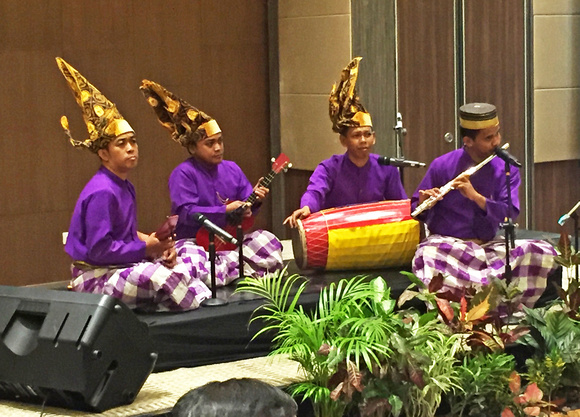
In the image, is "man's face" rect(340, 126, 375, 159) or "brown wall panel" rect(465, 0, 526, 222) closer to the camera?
"man's face" rect(340, 126, 375, 159)

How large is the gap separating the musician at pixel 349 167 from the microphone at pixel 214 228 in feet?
2.48

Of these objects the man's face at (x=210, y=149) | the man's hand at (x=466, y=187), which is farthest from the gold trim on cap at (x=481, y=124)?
the man's face at (x=210, y=149)

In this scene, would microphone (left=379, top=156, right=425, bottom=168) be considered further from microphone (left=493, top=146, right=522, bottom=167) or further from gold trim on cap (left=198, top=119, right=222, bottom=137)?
gold trim on cap (left=198, top=119, right=222, bottom=137)

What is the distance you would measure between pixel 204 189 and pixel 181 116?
38 centimetres

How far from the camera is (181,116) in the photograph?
5598 mm

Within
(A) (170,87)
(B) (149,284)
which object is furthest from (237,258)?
(A) (170,87)

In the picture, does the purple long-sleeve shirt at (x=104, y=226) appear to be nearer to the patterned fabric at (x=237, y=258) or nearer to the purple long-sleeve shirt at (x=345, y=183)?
the patterned fabric at (x=237, y=258)

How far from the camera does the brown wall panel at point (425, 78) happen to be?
7.14m

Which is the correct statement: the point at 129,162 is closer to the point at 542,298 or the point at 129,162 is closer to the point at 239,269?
the point at 239,269

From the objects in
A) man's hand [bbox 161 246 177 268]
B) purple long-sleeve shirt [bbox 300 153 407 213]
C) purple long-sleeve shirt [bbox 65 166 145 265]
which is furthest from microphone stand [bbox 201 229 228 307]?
purple long-sleeve shirt [bbox 300 153 407 213]

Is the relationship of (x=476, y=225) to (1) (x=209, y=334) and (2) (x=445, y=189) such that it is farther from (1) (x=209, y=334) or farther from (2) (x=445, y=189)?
(1) (x=209, y=334)

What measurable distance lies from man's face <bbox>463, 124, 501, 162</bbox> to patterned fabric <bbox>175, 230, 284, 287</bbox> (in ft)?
3.61

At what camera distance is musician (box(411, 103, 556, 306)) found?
5500 mm

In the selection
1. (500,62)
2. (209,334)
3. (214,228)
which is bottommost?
(209,334)
